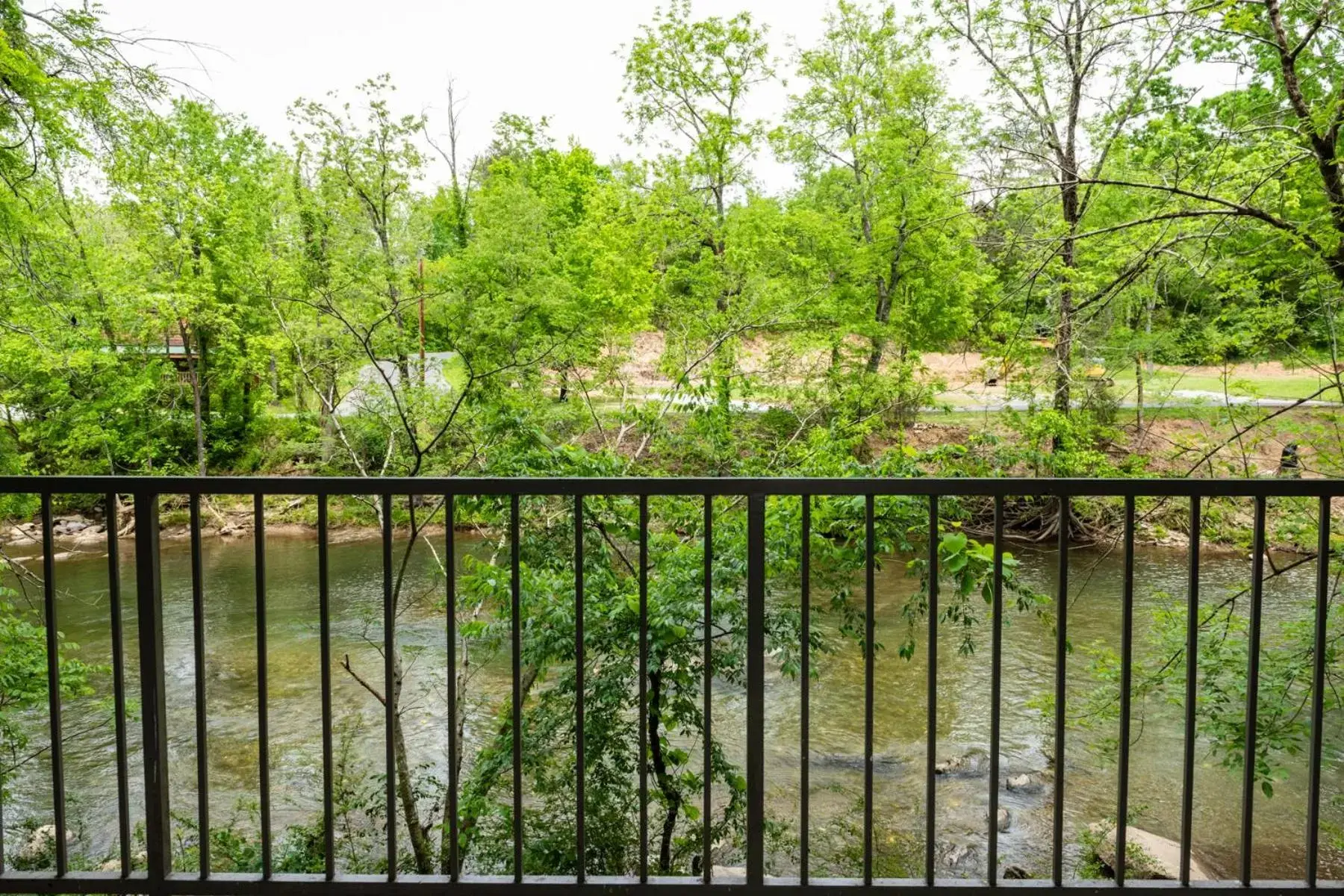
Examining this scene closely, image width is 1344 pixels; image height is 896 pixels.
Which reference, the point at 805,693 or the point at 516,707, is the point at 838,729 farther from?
the point at 516,707

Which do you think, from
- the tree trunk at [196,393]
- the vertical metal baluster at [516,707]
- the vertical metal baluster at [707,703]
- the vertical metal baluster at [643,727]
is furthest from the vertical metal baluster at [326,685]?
the tree trunk at [196,393]

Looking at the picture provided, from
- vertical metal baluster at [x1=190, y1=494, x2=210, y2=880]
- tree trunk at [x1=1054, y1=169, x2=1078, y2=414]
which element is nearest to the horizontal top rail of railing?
vertical metal baluster at [x1=190, y1=494, x2=210, y2=880]

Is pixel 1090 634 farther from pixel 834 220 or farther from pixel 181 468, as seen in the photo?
pixel 181 468

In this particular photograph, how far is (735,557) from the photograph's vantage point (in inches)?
137

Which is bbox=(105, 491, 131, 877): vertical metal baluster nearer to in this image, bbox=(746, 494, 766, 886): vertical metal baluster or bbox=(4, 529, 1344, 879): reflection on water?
bbox=(746, 494, 766, 886): vertical metal baluster

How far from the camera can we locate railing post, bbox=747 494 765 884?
1636 mm

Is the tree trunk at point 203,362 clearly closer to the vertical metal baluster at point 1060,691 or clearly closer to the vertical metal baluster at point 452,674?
the vertical metal baluster at point 452,674

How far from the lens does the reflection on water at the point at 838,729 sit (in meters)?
4.75

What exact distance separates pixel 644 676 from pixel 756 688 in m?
0.24

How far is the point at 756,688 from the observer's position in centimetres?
163

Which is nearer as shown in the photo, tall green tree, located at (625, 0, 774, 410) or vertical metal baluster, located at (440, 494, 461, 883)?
vertical metal baluster, located at (440, 494, 461, 883)

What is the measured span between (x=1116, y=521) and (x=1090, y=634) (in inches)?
48.5

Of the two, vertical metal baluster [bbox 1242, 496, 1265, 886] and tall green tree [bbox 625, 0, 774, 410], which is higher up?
tall green tree [bbox 625, 0, 774, 410]

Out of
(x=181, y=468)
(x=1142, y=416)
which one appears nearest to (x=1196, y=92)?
(x=1142, y=416)
